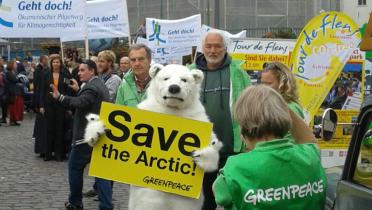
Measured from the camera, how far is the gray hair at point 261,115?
2781 millimetres

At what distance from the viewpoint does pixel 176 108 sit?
4664 millimetres

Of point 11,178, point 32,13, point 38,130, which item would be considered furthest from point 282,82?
point 32,13

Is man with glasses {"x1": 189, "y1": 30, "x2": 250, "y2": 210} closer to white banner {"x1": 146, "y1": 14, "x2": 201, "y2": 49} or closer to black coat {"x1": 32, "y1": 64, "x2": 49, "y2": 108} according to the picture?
black coat {"x1": 32, "y1": 64, "x2": 49, "y2": 108}

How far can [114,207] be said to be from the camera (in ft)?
25.8

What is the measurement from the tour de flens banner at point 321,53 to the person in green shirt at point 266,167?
5796mm

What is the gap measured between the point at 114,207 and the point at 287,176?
17.4 ft

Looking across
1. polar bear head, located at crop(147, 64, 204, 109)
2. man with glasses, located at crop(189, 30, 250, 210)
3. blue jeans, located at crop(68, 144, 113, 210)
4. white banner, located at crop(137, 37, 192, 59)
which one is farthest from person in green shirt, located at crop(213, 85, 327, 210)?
white banner, located at crop(137, 37, 192, 59)

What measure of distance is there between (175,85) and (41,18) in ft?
32.6

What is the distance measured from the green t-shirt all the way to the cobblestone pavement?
17.0 ft

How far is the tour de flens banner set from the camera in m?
8.65

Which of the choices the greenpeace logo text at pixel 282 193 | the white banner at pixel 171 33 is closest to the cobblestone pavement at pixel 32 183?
the white banner at pixel 171 33

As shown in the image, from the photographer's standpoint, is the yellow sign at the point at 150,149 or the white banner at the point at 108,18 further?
the white banner at the point at 108,18

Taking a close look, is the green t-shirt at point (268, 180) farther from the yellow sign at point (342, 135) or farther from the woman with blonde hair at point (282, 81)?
the yellow sign at point (342, 135)

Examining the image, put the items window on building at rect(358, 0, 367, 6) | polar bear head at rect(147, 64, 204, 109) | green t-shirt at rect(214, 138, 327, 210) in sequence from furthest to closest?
window on building at rect(358, 0, 367, 6) < polar bear head at rect(147, 64, 204, 109) < green t-shirt at rect(214, 138, 327, 210)
